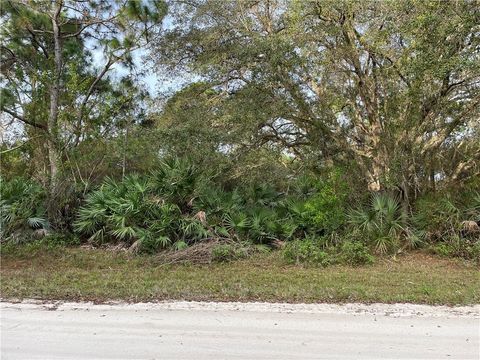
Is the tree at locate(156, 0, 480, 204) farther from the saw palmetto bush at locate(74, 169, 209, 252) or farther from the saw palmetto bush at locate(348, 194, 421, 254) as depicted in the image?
the saw palmetto bush at locate(74, 169, 209, 252)

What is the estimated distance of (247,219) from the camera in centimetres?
1134

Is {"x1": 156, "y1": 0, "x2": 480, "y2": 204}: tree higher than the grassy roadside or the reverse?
higher

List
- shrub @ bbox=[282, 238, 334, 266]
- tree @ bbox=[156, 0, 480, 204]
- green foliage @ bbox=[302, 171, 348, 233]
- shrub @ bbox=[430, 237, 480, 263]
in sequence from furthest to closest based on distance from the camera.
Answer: green foliage @ bbox=[302, 171, 348, 233]
shrub @ bbox=[430, 237, 480, 263]
shrub @ bbox=[282, 238, 334, 266]
tree @ bbox=[156, 0, 480, 204]

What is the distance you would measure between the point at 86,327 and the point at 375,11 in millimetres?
9198

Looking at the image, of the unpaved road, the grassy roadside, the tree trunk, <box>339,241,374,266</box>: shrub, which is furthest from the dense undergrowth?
the unpaved road

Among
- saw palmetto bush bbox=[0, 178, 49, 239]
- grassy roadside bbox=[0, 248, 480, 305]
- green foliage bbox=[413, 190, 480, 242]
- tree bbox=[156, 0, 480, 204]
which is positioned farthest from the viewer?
saw palmetto bush bbox=[0, 178, 49, 239]

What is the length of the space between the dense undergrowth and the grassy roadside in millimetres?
585

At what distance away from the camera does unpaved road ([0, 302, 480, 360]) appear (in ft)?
14.3

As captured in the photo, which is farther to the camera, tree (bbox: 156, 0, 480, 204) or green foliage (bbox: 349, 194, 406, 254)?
green foliage (bbox: 349, 194, 406, 254)

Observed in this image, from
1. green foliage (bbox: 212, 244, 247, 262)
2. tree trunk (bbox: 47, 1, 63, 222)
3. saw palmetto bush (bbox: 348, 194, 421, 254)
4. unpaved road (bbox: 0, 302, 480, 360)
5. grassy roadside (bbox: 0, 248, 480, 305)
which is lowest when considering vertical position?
unpaved road (bbox: 0, 302, 480, 360)

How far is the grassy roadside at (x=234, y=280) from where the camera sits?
6414 millimetres

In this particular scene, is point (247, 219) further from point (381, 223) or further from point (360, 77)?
point (360, 77)

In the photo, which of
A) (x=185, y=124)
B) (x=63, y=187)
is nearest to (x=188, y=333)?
(x=185, y=124)

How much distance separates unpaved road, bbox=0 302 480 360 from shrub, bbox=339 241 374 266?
3.58 m
